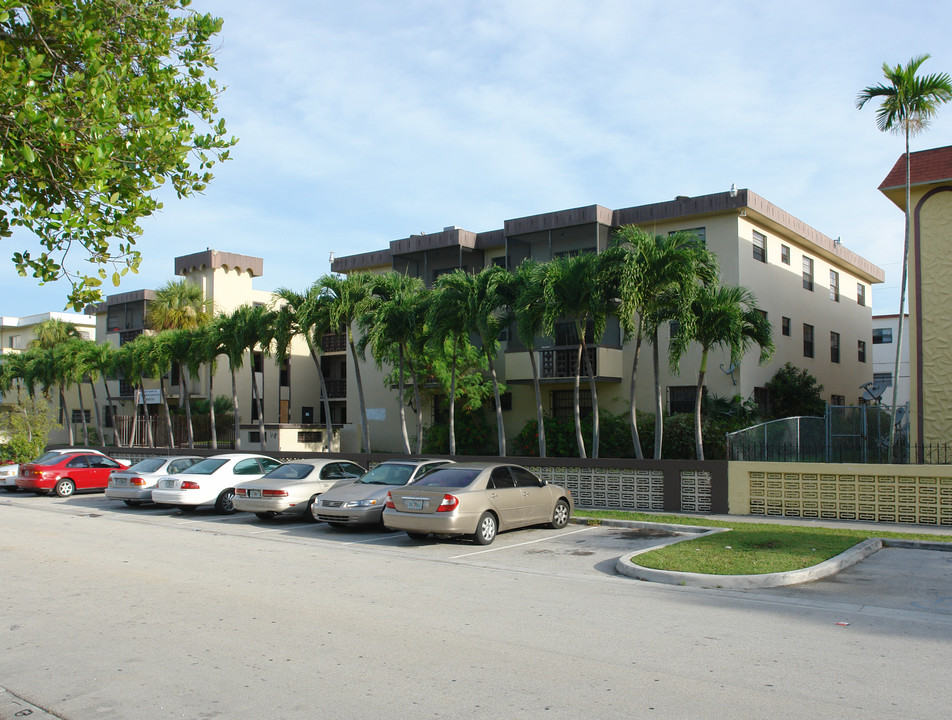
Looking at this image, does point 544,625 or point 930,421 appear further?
point 930,421

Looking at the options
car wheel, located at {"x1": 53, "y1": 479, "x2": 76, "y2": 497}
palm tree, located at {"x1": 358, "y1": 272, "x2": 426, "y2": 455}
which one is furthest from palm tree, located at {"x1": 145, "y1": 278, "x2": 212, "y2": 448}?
palm tree, located at {"x1": 358, "y1": 272, "x2": 426, "y2": 455}

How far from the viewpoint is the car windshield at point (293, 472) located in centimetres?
1858

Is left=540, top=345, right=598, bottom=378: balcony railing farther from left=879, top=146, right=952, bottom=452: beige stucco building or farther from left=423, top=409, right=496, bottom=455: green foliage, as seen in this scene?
left=879, top=146, right=952, bottom=452: beige stucco building

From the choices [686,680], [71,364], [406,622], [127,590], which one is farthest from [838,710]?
[71,364]

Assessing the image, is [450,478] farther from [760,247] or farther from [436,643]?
[760,247]

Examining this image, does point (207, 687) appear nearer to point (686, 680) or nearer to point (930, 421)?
point (686, 680)

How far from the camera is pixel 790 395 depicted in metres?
27.9

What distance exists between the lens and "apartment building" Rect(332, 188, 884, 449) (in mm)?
26906

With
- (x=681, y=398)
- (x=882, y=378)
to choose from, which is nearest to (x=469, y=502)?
(x=681, y=398)

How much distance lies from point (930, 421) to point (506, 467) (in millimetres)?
11019

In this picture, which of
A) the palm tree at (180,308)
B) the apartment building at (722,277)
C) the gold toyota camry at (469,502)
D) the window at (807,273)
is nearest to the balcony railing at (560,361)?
the apartment building at (722,277)

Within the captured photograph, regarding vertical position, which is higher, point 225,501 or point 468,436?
point 468,436

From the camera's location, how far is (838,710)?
18.5 ft

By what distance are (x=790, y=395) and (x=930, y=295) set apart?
28.8ft
